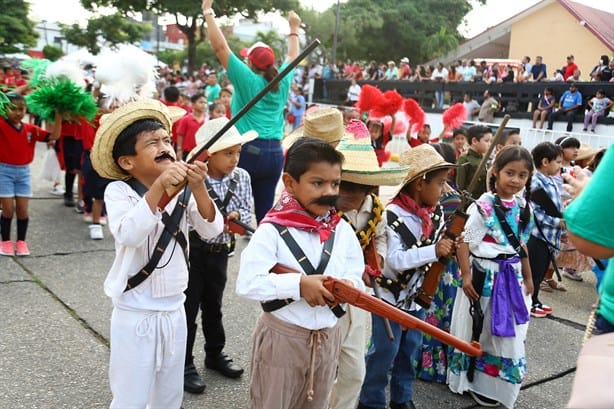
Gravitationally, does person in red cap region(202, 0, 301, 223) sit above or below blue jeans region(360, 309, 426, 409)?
above

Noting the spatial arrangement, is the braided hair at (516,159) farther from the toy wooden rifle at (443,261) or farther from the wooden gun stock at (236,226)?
the wooden gun stock at (236,226)

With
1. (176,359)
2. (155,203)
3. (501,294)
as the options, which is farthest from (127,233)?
(501,294)

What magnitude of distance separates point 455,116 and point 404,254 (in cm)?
505

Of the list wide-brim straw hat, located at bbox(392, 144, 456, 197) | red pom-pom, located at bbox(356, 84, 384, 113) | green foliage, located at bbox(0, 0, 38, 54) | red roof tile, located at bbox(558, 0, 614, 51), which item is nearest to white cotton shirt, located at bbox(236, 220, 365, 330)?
wide-brim straw hat, located at bbox(392, 144, 456, 197)

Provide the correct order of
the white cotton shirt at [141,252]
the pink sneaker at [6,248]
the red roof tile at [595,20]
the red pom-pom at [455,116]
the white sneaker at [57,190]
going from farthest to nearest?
the red roof tile at [595,20]
the white sneaker at [57,190]
the red pom-pom at [455,116]
the pink sneaker at [6,248]
the white cotton shirt at [141,252]

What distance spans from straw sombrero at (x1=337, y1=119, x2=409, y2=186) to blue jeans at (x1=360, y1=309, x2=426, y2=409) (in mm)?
754

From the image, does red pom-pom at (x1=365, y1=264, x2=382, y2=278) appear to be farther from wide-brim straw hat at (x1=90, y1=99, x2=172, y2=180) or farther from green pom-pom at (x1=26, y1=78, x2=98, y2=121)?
green pom-pom at (x1=26, y1=78, x2=98, y2=121)

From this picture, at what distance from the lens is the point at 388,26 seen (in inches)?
1918

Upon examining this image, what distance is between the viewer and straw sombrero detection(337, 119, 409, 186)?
2.67 m

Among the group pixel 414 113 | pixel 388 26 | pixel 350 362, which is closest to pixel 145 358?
pixel 350 362

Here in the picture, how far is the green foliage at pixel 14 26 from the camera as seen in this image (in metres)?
18.8

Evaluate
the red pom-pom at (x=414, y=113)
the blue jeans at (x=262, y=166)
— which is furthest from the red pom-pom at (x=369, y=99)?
the blue jeans at (x=262, y=166)

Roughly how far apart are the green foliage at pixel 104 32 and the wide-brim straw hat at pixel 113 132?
1308 inches

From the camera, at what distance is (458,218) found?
289 cm
